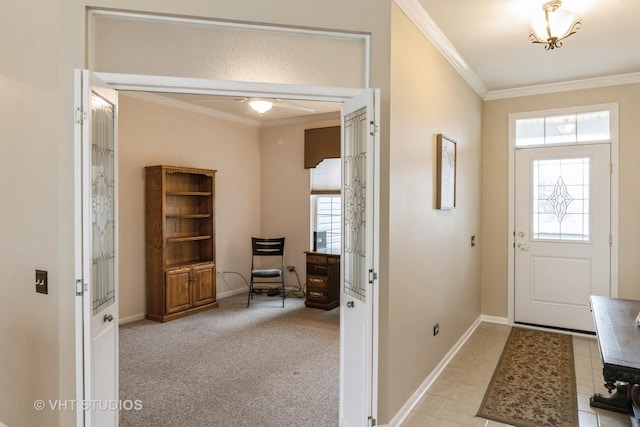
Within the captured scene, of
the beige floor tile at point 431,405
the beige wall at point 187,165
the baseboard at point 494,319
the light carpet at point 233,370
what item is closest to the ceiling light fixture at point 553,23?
the beige floor tile at point 431,405

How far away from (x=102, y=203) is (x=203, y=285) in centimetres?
348

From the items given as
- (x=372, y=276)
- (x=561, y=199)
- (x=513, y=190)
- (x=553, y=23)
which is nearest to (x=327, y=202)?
(x=513, y=190)

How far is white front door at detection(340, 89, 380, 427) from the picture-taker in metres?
2.10

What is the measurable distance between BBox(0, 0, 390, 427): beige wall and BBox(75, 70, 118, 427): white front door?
0.18 meters

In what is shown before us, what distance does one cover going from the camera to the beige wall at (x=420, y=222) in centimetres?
252

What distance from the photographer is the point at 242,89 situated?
2.12 m

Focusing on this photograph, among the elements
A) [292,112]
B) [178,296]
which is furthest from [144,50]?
[292,112]

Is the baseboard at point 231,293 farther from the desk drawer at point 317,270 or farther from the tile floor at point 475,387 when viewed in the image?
the tile floor at point 475,387

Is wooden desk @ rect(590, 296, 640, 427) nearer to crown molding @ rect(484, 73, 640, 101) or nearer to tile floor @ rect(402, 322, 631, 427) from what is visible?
Result: tile floor @ rect(402, 322, 631, 427)

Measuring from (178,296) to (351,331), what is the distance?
3.27 m

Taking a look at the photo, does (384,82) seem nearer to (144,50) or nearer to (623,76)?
(144,50)

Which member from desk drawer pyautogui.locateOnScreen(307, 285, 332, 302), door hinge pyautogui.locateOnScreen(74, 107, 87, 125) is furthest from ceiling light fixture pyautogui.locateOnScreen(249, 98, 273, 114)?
door hinge pyautogui.locateOnScreen(74, 107, 87, 125)

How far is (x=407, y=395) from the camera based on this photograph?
2.73m

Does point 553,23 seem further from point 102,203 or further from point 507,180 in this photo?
point 102,203
